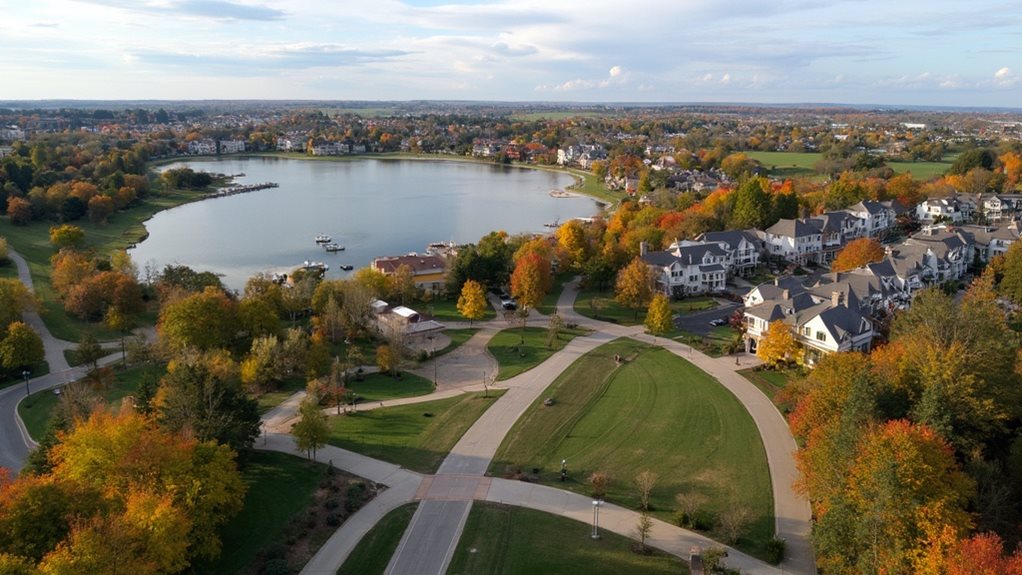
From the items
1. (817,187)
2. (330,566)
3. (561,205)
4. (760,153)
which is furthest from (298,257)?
(760,153)

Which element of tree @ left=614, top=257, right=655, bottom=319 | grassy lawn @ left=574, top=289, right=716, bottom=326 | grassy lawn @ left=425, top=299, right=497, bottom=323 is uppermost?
tree @ left=614, top=257, right=655, bottom=319

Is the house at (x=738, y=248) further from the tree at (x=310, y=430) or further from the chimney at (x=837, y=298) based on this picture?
the tree at (x=310, y=430)

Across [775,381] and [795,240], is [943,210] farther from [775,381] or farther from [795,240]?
[775,381]

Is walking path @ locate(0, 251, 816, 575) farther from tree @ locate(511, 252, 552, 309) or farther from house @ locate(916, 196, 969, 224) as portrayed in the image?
house @ locate(916, 196, 969, 224)

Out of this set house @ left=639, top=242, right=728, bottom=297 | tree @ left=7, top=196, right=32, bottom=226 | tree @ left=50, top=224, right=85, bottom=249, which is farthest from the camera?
tree @ left=7, top=196, right=32, bottom=226

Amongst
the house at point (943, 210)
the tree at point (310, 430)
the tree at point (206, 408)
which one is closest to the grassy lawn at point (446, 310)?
the tree at point (310, 430)

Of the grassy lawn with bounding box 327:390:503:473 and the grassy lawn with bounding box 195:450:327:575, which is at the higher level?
the grassy lawn with bounding box 195:450:327:575

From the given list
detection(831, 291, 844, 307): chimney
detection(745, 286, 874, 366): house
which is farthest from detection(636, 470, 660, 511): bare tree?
detection(831, 291, 844, 307): chimney
